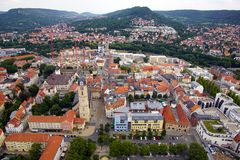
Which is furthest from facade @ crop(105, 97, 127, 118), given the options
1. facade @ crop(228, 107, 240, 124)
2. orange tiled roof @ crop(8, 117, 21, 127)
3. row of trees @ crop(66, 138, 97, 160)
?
facade @ crop(228, 107, 240, 124)

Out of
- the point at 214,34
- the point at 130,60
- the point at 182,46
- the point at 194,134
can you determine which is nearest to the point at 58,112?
the point at 194,134

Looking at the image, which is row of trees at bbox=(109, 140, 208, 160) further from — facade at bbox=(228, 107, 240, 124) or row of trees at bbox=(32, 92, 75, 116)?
row of trees at bbox=(32, 92, 75, 116)

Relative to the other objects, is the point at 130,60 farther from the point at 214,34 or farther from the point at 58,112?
the point at 214,34

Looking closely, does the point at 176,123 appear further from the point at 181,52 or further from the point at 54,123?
the point at 181,52

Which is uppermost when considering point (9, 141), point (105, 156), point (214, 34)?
point (214, 34)

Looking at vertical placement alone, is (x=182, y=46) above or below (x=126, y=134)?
above
